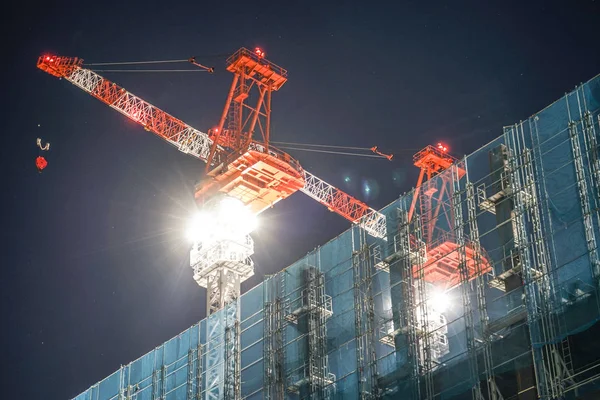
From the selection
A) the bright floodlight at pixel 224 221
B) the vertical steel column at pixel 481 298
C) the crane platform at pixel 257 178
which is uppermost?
the crane platform at pixel 257 178

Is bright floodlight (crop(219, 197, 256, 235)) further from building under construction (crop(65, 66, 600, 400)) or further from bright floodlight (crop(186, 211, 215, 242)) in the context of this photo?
building under construction (crop(65, 66, 600, 400))

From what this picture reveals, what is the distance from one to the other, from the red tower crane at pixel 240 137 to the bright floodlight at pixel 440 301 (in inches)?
1580

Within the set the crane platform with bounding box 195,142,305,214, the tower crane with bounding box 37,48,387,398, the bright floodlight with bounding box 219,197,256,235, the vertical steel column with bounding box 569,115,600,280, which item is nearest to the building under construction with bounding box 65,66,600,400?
the vertical steel column with bounding box 569,115,600,280

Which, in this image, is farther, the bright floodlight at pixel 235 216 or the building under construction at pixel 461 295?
the bright floodlight at pixel 235 216

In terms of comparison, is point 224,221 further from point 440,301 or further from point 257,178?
point 440,301

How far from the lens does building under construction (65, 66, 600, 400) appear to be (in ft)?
134

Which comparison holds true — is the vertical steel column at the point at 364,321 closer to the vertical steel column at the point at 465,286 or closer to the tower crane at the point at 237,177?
the vertical steel column at the point at 465,286

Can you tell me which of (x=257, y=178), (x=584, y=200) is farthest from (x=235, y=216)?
(x=584, y=200)

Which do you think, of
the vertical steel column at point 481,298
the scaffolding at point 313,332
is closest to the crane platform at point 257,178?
the scaffolding at point 313,332

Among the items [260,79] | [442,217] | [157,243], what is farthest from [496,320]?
[157,243]

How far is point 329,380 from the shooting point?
4884cm

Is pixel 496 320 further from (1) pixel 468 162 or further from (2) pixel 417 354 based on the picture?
(1) pixel 468 162

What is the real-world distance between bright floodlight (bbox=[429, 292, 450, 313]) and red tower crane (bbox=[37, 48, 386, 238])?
40136 mm

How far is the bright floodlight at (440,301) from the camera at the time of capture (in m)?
46.4
